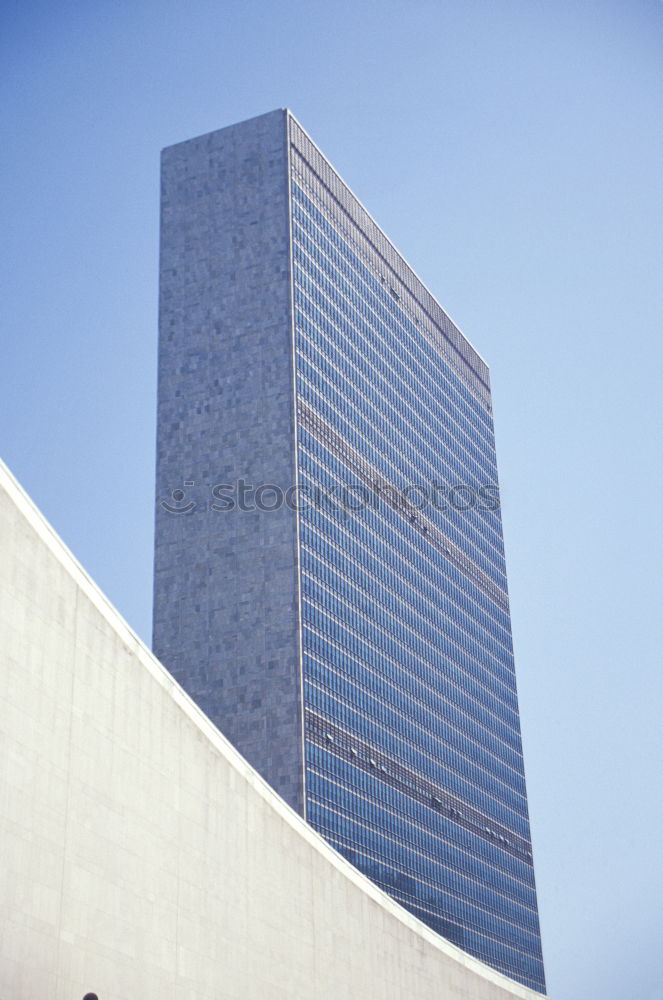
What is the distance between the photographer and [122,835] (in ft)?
180

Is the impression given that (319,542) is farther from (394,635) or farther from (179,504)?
(394,635)

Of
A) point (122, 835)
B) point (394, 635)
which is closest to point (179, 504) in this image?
point (394, 635)

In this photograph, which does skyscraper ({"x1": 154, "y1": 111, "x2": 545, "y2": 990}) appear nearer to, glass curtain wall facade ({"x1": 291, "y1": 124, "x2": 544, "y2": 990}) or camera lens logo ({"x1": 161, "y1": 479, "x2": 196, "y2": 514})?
camera lens logo ({"x1": 161, "y1": 479, "x2": 196, "y2": 514})

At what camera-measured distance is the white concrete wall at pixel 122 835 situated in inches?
1917

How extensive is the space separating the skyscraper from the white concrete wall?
61.3m

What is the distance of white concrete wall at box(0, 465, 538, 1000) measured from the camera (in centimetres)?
4869

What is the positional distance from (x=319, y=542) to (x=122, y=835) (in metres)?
92.4

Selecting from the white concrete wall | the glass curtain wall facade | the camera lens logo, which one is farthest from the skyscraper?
the white concrete wall

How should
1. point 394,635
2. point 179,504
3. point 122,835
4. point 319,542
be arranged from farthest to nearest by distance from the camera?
point 394,635 < point 179,504 < point 319,542 < point 122,835

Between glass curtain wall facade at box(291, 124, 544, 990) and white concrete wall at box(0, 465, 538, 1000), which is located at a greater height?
glass curtain wall facade at box(291, 124, 544, 990)

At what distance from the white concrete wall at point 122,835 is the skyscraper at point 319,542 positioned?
6127cm

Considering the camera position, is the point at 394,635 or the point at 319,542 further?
the point at 394,635

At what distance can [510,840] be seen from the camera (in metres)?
187

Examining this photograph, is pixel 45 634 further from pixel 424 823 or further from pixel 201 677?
pixel 424 823
